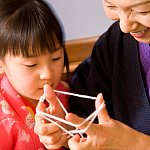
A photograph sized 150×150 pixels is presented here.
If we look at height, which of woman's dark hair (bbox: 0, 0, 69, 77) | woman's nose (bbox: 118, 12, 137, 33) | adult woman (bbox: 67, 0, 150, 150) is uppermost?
woman's nose (bbox: 118, 12, 137, 33)

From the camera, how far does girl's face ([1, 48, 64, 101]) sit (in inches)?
37.0

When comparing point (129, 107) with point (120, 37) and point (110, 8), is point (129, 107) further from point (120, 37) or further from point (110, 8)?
point (110, 8)

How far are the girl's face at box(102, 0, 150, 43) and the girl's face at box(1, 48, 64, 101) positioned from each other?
228mm

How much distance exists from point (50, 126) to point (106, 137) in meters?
0.13

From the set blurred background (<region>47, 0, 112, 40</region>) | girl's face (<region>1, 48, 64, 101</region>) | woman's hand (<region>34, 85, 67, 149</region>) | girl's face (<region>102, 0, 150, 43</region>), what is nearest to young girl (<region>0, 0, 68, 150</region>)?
girl's face (<region>1, 48, 64, 101</region>)

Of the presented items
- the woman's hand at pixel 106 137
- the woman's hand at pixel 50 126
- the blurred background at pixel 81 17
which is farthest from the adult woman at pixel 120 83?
the blurred background at pixel 81 17

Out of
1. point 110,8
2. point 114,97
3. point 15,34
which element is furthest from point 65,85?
point 110,8

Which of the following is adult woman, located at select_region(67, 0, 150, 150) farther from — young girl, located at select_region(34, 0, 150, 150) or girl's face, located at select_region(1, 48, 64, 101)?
girl's face, located at select_region(1, 48, 64, 101)

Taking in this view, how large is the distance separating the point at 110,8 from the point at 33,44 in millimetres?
235

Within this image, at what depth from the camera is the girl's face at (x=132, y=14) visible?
71 cm

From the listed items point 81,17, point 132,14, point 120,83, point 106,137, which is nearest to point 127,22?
point 132,14

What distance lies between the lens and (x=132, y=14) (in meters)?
0.74

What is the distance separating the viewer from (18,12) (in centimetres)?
96

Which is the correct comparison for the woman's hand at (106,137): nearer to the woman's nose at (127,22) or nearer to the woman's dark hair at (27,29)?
the woman's nose at (127,22)
